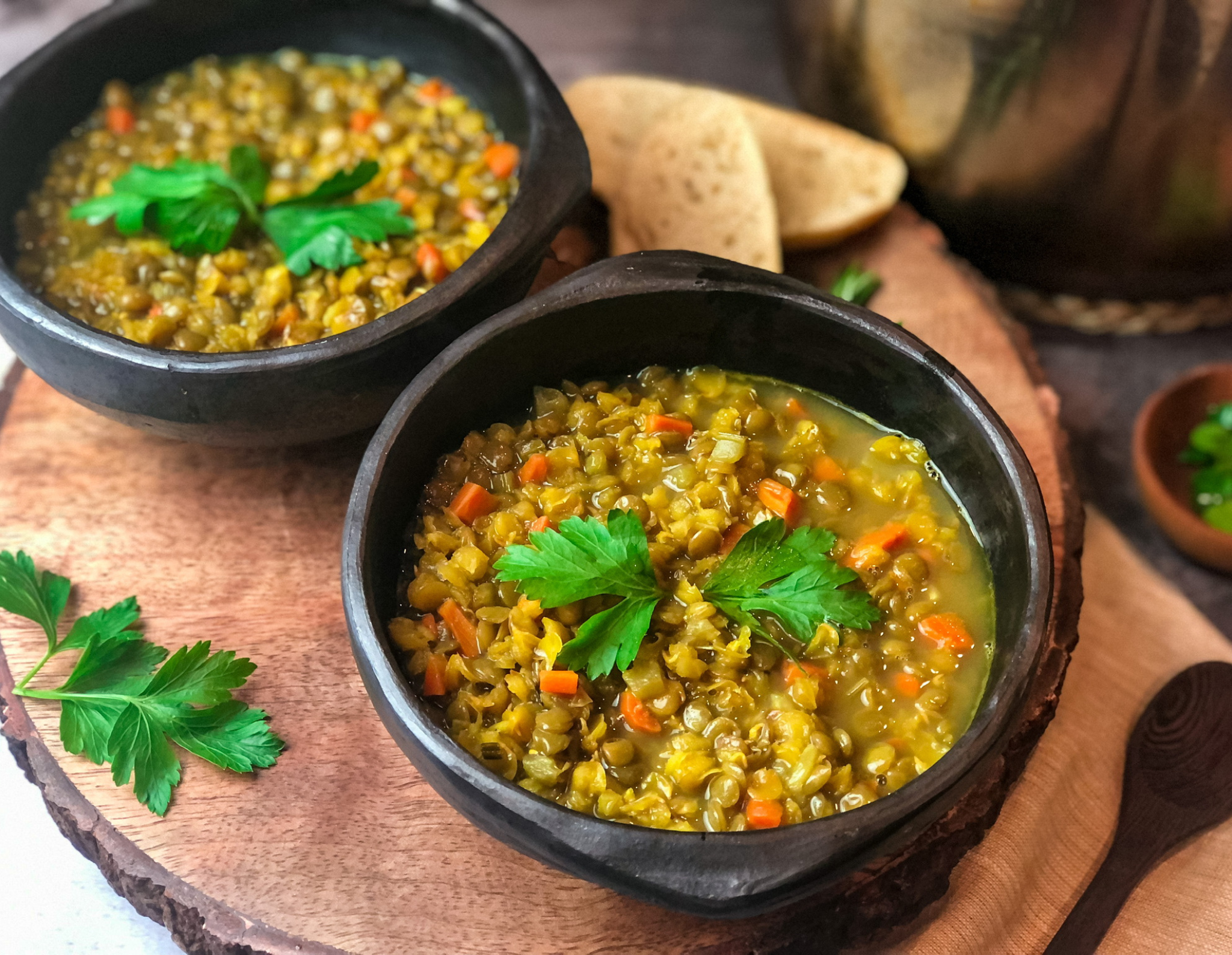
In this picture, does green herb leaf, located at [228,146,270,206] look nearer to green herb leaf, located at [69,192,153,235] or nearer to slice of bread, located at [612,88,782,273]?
green herb leaf, located at [69,192,153,235]

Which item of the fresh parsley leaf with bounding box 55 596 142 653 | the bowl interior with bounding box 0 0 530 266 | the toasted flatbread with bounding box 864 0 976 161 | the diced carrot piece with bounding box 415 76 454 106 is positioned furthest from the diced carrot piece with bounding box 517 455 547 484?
the toasted flatbread with bounding box 864 0 976 161

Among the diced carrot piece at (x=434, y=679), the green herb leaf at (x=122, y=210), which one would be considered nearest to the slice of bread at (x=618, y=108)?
the green herb leaf at (x=122, y=210)

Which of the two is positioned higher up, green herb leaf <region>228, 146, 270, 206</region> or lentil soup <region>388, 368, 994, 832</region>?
green herb leaf <region>228, 146, 270, 206</region>

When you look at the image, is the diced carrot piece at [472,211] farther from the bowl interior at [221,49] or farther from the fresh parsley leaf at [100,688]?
the fresh parsley leaf at [100,688]

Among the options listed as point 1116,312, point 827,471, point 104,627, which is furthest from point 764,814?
point 1116,312

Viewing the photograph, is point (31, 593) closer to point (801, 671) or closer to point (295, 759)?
point (295, 759)

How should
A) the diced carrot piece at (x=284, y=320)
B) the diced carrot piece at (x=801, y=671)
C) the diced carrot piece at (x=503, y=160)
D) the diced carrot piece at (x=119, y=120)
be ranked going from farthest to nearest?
1. the diced carrot piece at (x=119, y=120)
2. the diced carrot piece at (x=503, y=160)
3. the diced carrot piece at (x=284, y=320)
4. the diced carrot piece at (x=801, y=671)

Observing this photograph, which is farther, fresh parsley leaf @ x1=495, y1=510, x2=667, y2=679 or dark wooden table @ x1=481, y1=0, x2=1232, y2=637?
dark wooden table @ x1=481, y1=0, x2=1232, y2=637
